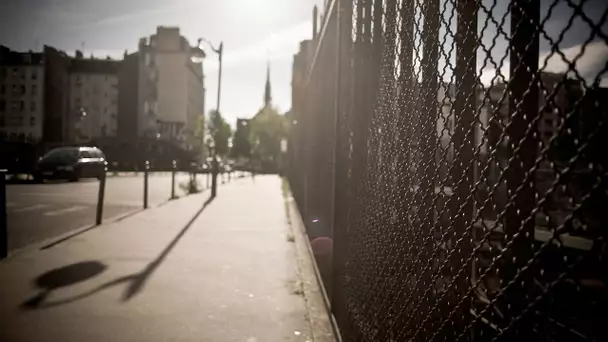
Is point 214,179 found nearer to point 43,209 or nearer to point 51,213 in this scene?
point 43,209

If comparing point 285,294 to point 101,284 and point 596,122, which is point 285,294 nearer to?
point 101,284

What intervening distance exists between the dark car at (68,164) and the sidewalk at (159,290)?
1848 cm

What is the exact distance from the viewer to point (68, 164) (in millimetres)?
24922

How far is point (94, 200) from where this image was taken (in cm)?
1497

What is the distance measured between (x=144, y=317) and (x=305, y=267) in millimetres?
2493

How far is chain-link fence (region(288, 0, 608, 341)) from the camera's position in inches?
40.1

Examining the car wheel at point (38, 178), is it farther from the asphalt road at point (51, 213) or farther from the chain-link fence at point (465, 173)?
the chain-link fence at point (465, 173)

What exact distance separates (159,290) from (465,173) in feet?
13.2

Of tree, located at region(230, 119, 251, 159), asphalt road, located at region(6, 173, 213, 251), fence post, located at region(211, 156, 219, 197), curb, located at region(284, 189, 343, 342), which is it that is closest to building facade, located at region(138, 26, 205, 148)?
tree, located at region(230, 119, 251, 159)

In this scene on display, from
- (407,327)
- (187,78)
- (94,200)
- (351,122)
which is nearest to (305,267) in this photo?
(351,122)

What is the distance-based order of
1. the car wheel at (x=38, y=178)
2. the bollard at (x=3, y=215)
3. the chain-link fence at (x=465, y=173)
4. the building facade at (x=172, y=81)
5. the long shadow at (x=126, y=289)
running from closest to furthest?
the chain-link fence at (x=465, y=173) < the long shadow at (x=126, y=289) < the bollard at (x=3, y=215) < the car wheel at (x=38, y=178) < the building facade at (x=172, y=81)

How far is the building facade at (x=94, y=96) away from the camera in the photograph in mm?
71375

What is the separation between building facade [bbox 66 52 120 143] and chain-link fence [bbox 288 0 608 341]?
74499 mm

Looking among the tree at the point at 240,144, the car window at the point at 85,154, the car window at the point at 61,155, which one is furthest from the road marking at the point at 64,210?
the tree at the point at 240,144
